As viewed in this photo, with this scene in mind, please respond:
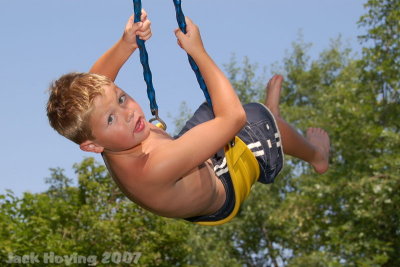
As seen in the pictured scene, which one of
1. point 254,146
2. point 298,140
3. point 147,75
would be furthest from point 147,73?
point 298,140

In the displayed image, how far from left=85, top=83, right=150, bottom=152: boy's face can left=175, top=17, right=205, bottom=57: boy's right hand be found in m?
0.30

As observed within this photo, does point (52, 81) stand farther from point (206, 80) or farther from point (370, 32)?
point (370, 32)

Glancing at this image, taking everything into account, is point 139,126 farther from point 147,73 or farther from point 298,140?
point 298,140

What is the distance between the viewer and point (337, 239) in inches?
434

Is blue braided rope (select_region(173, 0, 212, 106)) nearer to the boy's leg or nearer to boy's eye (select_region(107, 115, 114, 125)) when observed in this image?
boy's eye (select_region(107, 115, 114, 125))

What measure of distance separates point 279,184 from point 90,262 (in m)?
8.54

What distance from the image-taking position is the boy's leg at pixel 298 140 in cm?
321

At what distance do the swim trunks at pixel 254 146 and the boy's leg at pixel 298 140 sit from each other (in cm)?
17

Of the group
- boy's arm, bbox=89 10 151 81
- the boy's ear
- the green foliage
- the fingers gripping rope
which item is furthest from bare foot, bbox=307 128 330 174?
the green foliage

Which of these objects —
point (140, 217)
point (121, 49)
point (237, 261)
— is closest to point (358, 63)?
point (140, 217)

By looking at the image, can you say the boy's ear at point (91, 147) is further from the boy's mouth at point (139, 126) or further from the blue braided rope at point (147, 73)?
the blue braided rope at point (147, 73)

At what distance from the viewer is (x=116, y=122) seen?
2326mm

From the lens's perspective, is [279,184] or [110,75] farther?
[279,184]

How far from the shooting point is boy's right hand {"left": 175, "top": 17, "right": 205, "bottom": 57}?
7.78 feet
